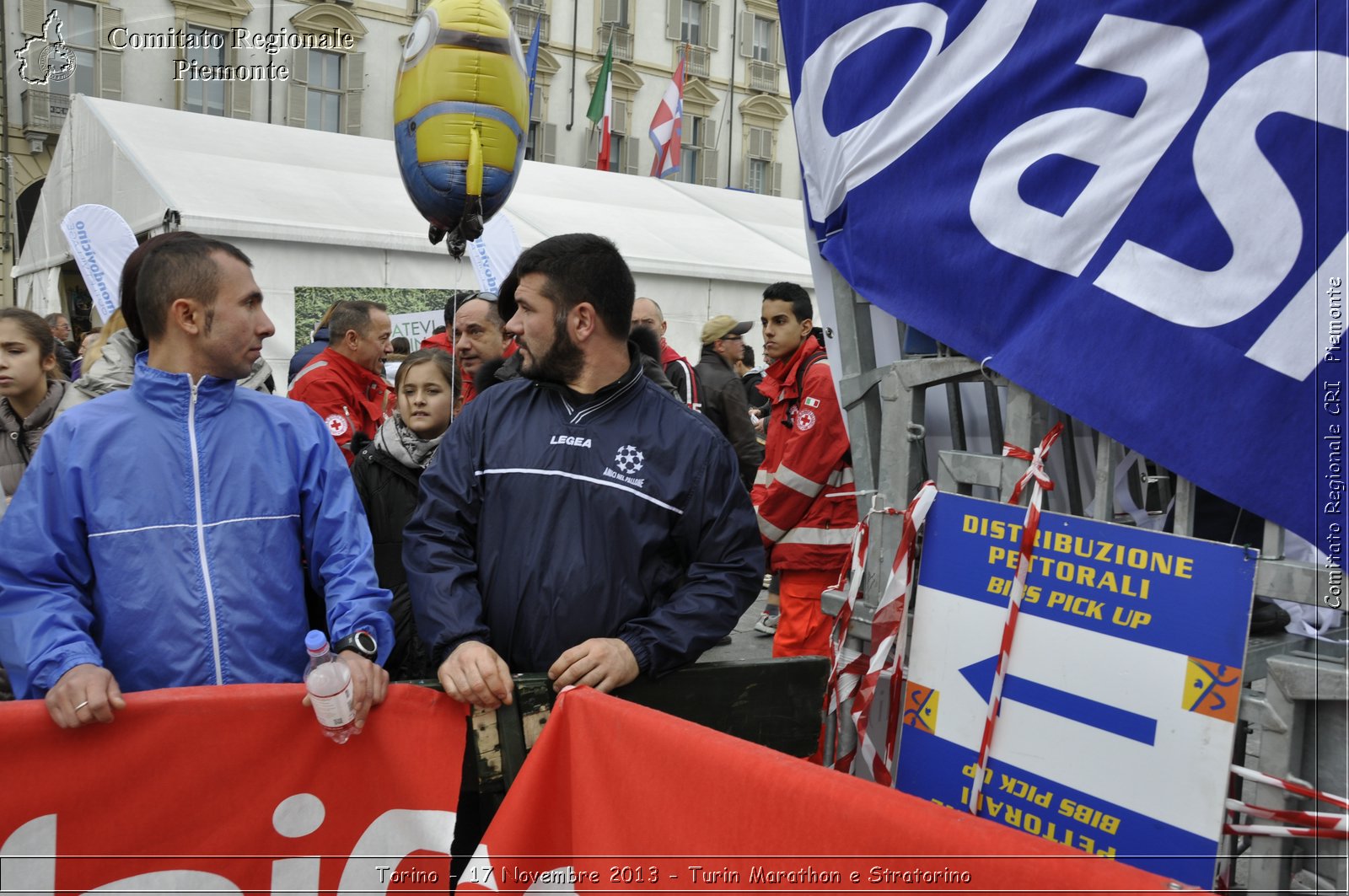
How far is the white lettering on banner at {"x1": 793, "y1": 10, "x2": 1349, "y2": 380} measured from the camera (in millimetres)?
1970

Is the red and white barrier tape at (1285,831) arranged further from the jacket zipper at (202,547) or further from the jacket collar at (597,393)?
the jacket zipper at (202,547)

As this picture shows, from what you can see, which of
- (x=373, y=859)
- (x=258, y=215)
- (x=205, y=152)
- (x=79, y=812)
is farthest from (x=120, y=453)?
(x=205, y=152)

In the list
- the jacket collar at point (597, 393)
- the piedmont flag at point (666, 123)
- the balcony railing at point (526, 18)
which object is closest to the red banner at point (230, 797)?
the jacket collar at point (597, 393)

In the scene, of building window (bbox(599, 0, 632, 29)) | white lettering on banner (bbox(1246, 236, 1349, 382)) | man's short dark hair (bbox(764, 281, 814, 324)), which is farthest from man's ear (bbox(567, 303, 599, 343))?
building window (bbox(599, 0, 632, 29))

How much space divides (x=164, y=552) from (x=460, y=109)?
277 centimetres

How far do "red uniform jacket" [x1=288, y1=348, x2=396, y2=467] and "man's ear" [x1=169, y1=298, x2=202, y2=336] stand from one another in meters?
2.76

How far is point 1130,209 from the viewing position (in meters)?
2.21

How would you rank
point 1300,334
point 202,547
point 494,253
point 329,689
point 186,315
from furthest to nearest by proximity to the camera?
1. point 494,253
2. point 186,315
3. point 202,547
4. point 329,689
5. point 1300,334

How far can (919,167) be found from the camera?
2.66 metres

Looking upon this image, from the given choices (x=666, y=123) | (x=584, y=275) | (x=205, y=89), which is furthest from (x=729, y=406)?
(x=205, y=89)

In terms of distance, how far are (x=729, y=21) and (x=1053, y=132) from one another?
112 feet

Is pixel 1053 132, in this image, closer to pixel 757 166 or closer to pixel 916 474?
pixel 916 474

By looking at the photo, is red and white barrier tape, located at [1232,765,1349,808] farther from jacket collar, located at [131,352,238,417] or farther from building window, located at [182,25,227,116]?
building window, located at [182,25,227,116]

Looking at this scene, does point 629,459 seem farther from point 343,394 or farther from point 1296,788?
point 343,394
